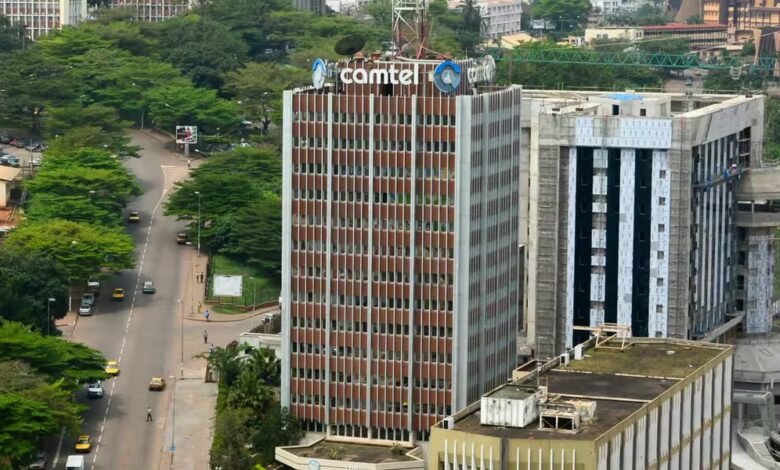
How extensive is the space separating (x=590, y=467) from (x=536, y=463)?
3615 mm

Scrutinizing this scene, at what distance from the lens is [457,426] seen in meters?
196

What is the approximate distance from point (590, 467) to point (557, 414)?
5.80 m

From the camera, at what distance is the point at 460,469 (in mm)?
193125

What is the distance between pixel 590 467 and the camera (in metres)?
190

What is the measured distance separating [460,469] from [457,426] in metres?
3.72

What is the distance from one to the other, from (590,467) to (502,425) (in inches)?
311

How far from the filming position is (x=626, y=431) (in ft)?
645

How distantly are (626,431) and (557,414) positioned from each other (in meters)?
5.33

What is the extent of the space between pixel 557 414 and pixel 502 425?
3.86m

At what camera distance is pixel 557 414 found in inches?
7672

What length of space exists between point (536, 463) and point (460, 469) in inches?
220

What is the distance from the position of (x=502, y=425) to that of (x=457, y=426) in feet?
10.1

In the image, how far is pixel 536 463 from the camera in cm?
Result: 19075

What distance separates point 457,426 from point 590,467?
1044cm
